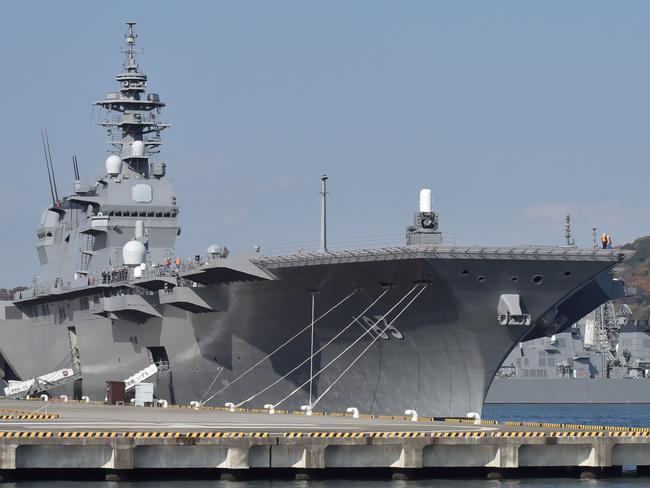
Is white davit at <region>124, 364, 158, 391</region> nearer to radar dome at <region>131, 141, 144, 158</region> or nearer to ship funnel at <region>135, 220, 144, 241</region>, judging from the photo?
ship funnel at <region>135, 220, 144, 241</region>

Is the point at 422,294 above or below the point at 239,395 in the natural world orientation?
above

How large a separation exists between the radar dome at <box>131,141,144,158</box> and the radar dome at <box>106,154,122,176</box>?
0.74 meters

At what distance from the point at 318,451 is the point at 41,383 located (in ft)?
86.0

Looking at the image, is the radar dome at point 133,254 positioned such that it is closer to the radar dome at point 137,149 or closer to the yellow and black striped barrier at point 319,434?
the radar dome at point 137,149

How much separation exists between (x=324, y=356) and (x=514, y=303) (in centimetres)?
567

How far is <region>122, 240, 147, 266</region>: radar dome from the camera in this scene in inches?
1660

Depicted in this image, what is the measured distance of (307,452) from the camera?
22.8m

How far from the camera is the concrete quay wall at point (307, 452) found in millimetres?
22375

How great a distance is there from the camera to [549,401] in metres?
86.2

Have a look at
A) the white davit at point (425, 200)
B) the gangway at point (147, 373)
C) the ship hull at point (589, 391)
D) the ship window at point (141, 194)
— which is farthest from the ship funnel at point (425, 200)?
the ship hull at point (589, 391)

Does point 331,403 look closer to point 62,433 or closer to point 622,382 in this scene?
point 62,433

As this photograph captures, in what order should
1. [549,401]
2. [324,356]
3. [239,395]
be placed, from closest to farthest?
[324,356] < [239,395] < [549,401]

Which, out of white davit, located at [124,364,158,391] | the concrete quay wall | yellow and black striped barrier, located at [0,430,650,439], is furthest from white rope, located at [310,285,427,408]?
the concrete quay wall

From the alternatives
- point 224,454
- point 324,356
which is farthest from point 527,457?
point 324,356
